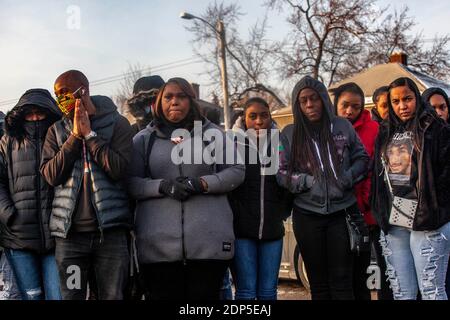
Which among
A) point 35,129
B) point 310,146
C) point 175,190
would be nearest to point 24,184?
point 35,129

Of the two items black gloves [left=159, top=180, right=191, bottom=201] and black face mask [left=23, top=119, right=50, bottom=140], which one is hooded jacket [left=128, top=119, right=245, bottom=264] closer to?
black gloves [left=159, top=180, right=191, bottom=201]

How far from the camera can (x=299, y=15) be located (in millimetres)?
15484

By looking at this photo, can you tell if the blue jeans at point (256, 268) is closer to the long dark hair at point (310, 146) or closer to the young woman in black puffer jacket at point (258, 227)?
the young woman in black puffer jacket at point (258, 227)

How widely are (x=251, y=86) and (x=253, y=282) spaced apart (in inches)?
795

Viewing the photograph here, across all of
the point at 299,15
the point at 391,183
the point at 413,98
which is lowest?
the point at 391,183

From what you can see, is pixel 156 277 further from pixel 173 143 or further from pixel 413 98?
pixel 413 98

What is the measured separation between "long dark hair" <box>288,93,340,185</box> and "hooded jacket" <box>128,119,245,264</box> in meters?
0.50

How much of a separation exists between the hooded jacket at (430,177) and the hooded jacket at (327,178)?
24 centimetres

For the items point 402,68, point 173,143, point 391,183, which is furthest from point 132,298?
point 402,68

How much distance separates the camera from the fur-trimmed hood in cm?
331

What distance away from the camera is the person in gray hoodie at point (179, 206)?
9.67 ft

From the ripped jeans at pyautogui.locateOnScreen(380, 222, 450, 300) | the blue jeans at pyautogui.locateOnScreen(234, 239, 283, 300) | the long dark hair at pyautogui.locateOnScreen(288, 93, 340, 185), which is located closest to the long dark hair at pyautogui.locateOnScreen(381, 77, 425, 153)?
the long dark hair at pyautogui.locateOnScreen(288, 93, 340, 185)

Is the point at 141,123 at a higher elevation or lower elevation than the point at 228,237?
higher

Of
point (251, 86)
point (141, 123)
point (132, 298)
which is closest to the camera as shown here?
point (132, 298)
